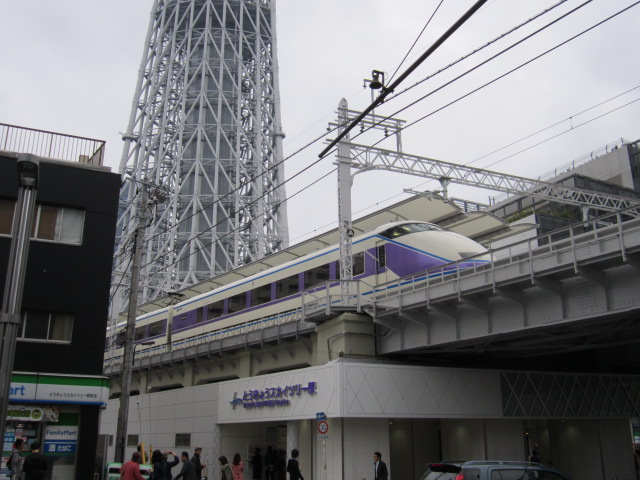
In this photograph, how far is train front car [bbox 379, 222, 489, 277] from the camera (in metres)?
25.9

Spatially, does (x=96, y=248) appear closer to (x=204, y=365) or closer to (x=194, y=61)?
(x=204, y=365)

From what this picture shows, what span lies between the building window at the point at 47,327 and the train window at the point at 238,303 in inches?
556

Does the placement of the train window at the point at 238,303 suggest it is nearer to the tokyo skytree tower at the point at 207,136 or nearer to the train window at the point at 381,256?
the train window at the point at 381,256

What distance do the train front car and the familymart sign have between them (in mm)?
11571

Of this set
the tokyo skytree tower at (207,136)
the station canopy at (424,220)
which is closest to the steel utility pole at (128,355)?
the station canopy at (424,220)

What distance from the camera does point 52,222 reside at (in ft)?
70.0

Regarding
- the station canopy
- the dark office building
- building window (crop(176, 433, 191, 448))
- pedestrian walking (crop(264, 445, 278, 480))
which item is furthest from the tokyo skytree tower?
the dark office building

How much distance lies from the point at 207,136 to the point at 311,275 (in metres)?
53.7

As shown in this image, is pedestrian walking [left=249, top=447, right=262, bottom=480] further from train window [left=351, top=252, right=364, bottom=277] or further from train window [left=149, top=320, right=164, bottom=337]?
train window [left=149, top=320, right=164, bottom=337]

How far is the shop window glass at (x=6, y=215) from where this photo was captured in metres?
20.6

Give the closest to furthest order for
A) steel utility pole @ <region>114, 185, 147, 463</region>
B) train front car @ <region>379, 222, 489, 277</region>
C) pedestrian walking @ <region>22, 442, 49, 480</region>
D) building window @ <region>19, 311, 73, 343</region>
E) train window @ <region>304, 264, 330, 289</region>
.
Result: pedestrian walking @ <region>22, 442, 49, 480</region> < building window @ <region>19, 311, 73, 343</region> < steel utility pole @ <region>114, 185, 147, 463</region> < train front car @ <region>379, 222, 489, 277</region> < train window @ <region>304, 264, 330, 289</region>

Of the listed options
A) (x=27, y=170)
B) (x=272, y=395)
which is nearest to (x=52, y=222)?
(x=27, y=170)

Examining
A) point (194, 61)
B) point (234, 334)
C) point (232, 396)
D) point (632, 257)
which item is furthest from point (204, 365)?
point (194, 61)

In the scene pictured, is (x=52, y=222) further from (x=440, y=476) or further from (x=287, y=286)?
(x=440, y=476)
